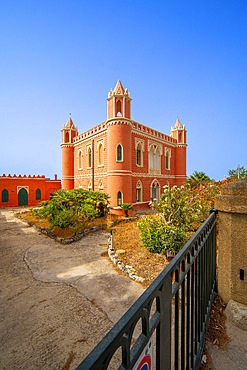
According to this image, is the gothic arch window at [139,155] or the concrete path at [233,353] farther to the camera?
the gothic arch window at [139,155]

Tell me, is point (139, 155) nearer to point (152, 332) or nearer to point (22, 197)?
point (22, 197)

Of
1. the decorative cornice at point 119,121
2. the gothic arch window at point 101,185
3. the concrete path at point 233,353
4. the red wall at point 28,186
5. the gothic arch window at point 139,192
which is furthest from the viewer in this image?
the red wall at point 28,186

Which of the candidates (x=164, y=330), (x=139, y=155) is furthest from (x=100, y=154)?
(x=164, y=330)

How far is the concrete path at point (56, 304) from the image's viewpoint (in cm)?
296

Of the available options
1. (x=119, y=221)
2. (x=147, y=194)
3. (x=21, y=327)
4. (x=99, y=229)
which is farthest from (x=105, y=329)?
(x=147, y=194)

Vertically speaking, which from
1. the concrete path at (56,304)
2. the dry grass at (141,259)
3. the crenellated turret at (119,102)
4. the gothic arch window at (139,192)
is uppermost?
the crenellated turret at (119,102)

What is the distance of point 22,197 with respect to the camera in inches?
1000

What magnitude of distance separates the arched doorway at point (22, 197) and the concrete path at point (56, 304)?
19.9 m

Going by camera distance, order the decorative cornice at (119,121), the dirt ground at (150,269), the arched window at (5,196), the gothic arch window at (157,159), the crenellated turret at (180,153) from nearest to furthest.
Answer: the dirt ground at (150,269) < the decorative cornice at (119,121) < the gothic arch window at (157,159) < the crenellated turret at (180,153) < the arched window at (5,196)

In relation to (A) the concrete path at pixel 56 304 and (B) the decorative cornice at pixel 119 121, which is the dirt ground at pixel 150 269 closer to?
(A) the concrete path at pixel 56 304

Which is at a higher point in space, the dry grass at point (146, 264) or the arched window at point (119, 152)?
the arched window at point (119, 152)

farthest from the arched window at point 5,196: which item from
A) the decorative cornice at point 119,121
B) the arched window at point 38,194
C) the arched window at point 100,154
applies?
the decorative cornice at point 119,121

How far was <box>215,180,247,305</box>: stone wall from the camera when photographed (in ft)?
8.15

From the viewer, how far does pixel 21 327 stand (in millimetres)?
3475
